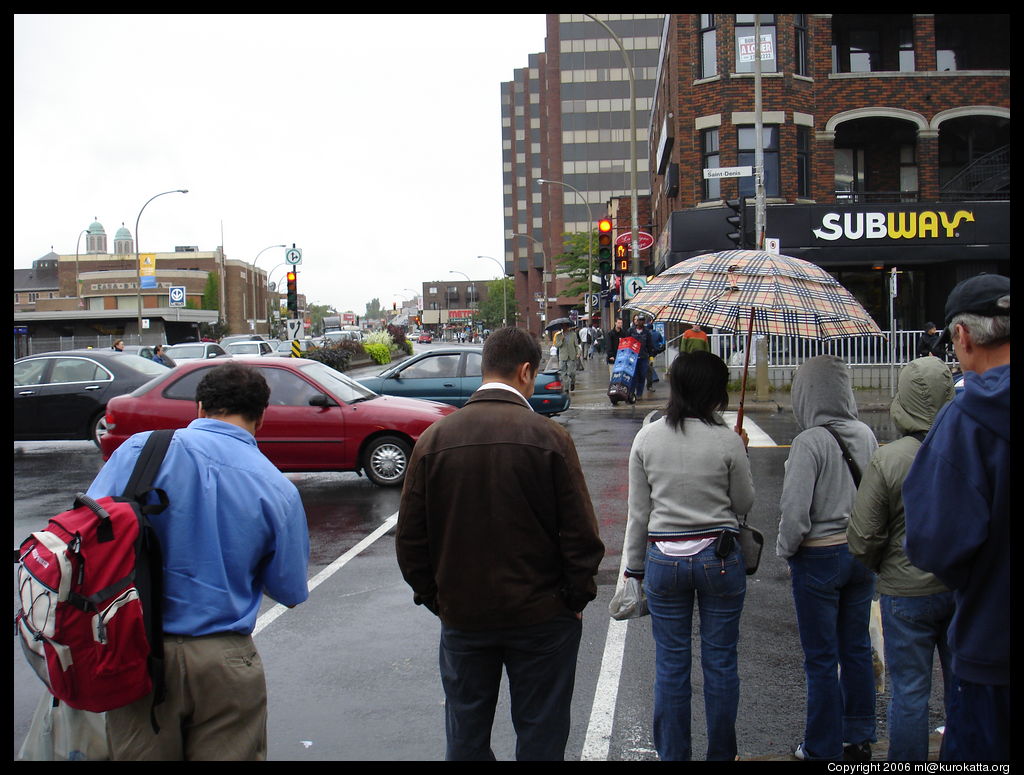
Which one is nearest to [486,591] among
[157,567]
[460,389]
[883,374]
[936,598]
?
[157,567]

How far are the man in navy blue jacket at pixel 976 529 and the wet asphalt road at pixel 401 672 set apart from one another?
5.62ft

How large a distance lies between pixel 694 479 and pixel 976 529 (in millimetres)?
1519

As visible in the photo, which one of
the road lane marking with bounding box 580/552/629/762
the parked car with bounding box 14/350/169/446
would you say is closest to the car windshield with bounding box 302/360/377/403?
the parked car with bounding box 14/350/169/446

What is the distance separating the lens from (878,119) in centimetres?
2875

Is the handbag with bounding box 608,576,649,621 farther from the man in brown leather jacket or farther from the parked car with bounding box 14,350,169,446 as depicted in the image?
the parked car with bounding box 14,350,169,446

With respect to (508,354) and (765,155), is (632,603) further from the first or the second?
(765,155)

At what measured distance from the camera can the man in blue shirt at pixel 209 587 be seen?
2881mm

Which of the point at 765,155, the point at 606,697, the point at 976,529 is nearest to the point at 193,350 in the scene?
the point at 765,155

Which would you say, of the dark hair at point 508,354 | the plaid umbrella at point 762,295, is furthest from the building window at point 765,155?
the dark hair at point 508,354

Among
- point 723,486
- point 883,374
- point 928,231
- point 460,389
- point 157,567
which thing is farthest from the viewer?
point 928,231

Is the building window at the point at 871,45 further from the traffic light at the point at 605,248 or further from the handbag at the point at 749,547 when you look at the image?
the handbag at the point at 749,547

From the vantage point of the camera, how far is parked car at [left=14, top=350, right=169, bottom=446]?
49.4 ft

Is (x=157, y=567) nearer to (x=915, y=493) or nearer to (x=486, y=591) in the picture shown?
(x=486, y=591)
